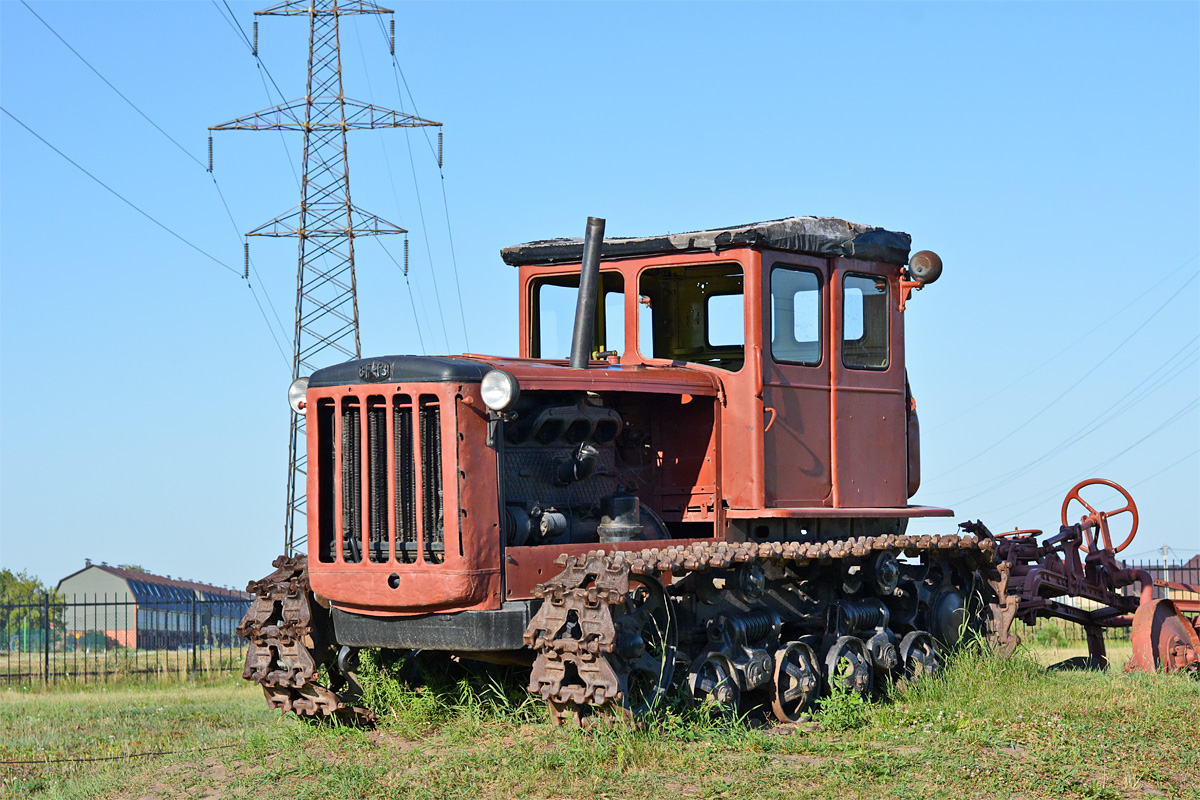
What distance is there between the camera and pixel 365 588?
812cm

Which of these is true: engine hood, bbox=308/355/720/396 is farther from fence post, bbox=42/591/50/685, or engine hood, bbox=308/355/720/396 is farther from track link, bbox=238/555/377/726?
fence post, bbox=42/591/50/685

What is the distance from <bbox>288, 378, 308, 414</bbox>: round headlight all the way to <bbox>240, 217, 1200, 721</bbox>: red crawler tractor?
0.30 ft

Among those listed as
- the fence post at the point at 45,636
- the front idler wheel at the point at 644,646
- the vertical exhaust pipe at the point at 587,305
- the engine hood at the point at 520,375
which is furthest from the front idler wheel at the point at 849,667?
the fence post at the point at 45,636

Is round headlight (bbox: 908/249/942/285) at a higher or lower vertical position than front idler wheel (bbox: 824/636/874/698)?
higher

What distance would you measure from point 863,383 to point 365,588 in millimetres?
4253

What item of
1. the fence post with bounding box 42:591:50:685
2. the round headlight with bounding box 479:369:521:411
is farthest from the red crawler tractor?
the fence post with bounding box 42:591:50:685

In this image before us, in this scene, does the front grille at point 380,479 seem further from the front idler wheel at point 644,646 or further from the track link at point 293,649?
the front idler wheel at point 644,646

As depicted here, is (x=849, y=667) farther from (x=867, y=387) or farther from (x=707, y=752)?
(x=867, y=387)

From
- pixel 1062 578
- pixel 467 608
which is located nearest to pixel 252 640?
pixel 467 608

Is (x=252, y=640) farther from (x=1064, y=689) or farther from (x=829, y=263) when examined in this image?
(x=1064, y=689)

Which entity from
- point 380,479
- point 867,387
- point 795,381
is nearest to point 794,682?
point 795,381

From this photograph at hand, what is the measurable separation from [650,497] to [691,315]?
1.88 m

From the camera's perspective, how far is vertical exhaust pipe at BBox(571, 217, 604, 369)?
9.01 m

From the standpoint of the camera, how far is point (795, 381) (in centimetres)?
976
